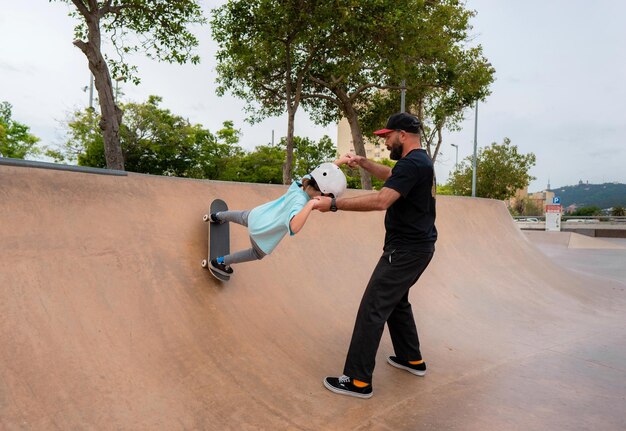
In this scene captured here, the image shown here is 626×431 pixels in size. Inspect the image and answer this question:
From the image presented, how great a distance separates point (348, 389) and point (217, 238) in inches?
62.4

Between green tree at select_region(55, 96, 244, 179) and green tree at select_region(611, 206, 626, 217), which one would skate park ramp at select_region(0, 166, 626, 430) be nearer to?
green tree at select_region(55, 96, 244, 179)

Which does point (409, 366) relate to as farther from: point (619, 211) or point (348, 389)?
point (619, 211)

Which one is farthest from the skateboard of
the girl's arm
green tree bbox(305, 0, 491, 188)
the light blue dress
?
green tree bbox(305, 0, 491, 188)

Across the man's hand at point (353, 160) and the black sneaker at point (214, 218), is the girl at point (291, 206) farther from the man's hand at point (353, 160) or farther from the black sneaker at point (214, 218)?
the black sneaker at point (214, 218)

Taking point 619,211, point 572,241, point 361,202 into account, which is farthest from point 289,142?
point 619,211

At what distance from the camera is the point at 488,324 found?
5.46 m

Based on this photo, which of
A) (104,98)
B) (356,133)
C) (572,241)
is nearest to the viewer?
(104,98)

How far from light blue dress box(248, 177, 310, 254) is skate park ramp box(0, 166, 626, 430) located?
765mm

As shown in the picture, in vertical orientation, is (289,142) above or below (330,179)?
above

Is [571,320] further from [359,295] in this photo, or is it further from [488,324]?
[359,295]

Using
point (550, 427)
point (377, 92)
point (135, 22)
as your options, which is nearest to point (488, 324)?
point (550, 427)

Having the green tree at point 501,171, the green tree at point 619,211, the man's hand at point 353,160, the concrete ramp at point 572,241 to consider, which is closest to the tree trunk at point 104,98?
the man's hand at point 353,160

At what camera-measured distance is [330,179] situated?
3.15 m

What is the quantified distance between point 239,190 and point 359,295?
1703mm
